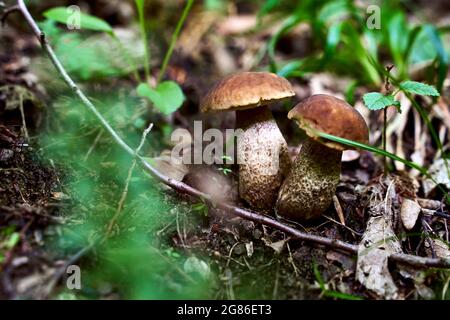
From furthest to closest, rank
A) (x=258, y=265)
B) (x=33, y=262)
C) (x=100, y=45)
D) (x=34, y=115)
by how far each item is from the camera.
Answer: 1. (x=100, y=45)
2. (x=34, y=115)
3. (x=258, y=265)
4. (x=33, y=262)

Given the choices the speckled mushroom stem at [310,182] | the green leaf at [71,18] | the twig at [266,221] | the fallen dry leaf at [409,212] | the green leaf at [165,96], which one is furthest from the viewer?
the green leaf at [71,18]

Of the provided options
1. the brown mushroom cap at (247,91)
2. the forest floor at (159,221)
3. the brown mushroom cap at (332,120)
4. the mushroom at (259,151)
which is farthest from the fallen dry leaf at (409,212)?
the brown mushroom cap at (247,91)

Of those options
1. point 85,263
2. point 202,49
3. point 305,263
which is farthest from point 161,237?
point 202,49

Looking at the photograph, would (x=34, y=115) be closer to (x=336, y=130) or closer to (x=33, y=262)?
(x=33, y=262)

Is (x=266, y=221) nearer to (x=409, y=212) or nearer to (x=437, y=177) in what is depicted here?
(x=409, y=212)

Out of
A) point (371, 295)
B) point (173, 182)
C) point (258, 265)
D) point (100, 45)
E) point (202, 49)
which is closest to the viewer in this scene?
point (371, 295)

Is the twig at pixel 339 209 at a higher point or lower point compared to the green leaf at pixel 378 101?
lower

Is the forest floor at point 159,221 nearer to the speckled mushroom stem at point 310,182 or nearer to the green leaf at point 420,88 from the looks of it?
the speckled mushroom stem at point 310,182

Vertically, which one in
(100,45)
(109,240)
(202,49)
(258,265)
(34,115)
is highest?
(202,49)
